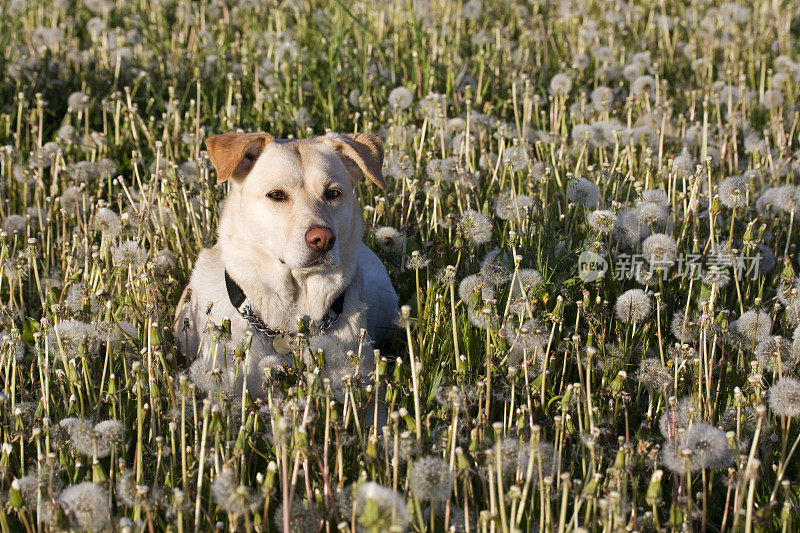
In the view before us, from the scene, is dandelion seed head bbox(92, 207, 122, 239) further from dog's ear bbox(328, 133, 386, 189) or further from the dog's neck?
dog's ear bbox(328, 133, 386, 189)

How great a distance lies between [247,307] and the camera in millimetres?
4492

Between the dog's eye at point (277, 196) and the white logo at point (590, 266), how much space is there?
1.62 m

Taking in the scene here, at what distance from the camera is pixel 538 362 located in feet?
13.7

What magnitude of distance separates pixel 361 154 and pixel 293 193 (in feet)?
1.71

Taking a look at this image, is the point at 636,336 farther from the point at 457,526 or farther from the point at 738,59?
the point at 738,59

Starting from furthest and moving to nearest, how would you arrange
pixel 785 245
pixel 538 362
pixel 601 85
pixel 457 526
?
pixel 601 85 → pixel 785 245 → pixel 538 362 → pixel 457 526

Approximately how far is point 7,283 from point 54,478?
2388 millimetres

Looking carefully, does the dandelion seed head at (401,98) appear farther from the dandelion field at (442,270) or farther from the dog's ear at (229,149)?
the dog's ear at (229,149)

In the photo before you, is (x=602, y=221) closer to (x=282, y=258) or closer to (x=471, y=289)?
(x=471, y=289)

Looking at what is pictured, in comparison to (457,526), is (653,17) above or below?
above

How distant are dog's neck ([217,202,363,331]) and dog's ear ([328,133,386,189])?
0.36m

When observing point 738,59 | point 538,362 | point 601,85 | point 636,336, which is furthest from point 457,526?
point 738,59

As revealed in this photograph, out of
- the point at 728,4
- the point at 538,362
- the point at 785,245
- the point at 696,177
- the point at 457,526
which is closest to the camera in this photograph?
the point at 457,526

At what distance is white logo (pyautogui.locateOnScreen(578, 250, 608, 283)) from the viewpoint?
4809 millimetres
